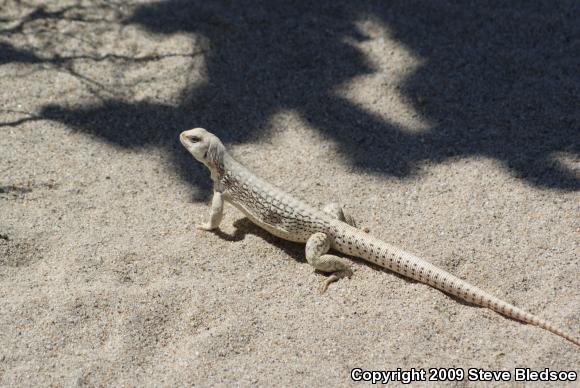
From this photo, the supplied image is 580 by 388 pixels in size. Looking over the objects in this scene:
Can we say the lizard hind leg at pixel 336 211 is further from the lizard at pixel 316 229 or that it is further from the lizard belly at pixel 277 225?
the lizard belly at pixel 277 225

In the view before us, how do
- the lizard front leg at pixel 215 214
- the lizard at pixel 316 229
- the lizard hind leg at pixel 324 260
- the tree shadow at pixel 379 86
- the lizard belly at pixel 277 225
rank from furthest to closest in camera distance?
the tree shadow at pixel 379 86 → the lizard front leg at pixel 215 214 → the lizard belly at pixel 277 225 → the lizard hind leg at pixel 324 260 → the lizard at pixel 316 229

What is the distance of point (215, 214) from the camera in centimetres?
475

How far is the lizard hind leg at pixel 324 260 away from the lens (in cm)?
433

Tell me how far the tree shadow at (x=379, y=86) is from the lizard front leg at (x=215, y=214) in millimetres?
703

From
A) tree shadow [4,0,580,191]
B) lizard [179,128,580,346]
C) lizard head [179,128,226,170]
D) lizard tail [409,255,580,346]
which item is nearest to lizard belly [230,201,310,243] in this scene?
lizard [179,128,580,346]

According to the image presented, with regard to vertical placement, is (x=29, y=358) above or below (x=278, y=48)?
below

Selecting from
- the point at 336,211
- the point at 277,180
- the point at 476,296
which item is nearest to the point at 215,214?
the point at 277,180

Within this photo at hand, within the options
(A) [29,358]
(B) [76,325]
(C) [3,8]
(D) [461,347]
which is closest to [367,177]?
(D) [461,347]

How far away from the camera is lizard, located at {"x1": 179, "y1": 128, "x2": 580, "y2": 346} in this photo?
4047mm

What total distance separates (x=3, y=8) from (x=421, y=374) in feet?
19.0

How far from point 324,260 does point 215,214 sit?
928 millimetres

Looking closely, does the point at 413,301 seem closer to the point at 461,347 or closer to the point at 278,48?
the point at 461,347

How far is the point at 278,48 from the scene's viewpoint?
6.56 metres

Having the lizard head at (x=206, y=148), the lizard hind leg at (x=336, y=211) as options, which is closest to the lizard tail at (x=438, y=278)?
the lizard hind leg at (x=336, y=211)
